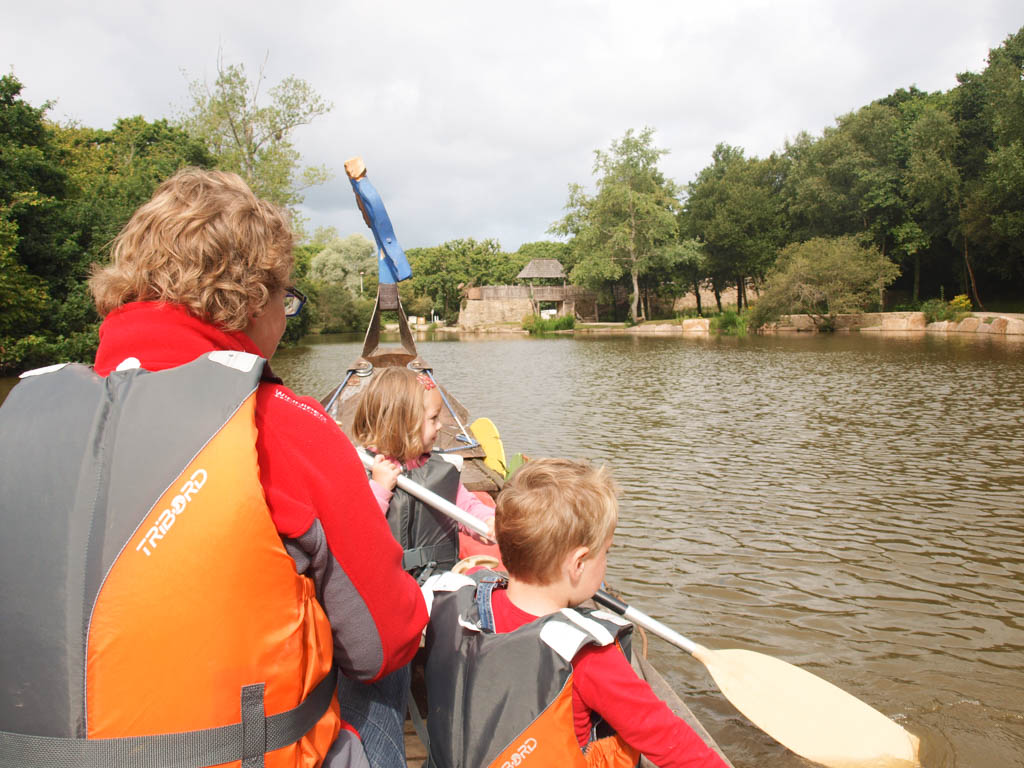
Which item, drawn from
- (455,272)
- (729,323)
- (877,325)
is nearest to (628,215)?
(729,323)

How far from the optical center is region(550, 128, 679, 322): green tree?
144ft

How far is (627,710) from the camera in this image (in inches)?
65.1

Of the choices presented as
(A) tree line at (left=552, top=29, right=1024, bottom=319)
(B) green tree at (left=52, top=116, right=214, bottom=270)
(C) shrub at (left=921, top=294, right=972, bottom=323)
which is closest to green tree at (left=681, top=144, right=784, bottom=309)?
(A) tree line at (left=552, top=29, right=1024, bottom=319)

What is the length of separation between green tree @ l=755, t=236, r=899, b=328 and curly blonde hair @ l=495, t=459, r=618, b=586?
33047mm

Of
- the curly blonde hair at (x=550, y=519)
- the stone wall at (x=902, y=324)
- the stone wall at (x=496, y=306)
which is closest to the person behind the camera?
the curly blonde hair at (x=550, y=519)

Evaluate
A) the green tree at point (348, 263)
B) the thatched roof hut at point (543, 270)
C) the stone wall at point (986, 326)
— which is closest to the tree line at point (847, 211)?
the stone wall at point (986, 326)

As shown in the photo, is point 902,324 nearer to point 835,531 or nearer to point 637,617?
point 835,531

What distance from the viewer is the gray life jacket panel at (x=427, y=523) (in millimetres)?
2629

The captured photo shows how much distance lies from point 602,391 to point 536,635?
1358cm

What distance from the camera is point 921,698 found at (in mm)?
3500

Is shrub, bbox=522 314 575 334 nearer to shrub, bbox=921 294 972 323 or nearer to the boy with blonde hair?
shrub, bbox=921 294 972 323

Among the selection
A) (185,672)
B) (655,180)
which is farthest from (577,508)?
(655,180)

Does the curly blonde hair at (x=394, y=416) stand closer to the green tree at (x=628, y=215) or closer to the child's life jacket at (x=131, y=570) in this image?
the child's life jacket at (x=131, y=570)

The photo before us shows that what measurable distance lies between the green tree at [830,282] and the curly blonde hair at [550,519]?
1301 inches
